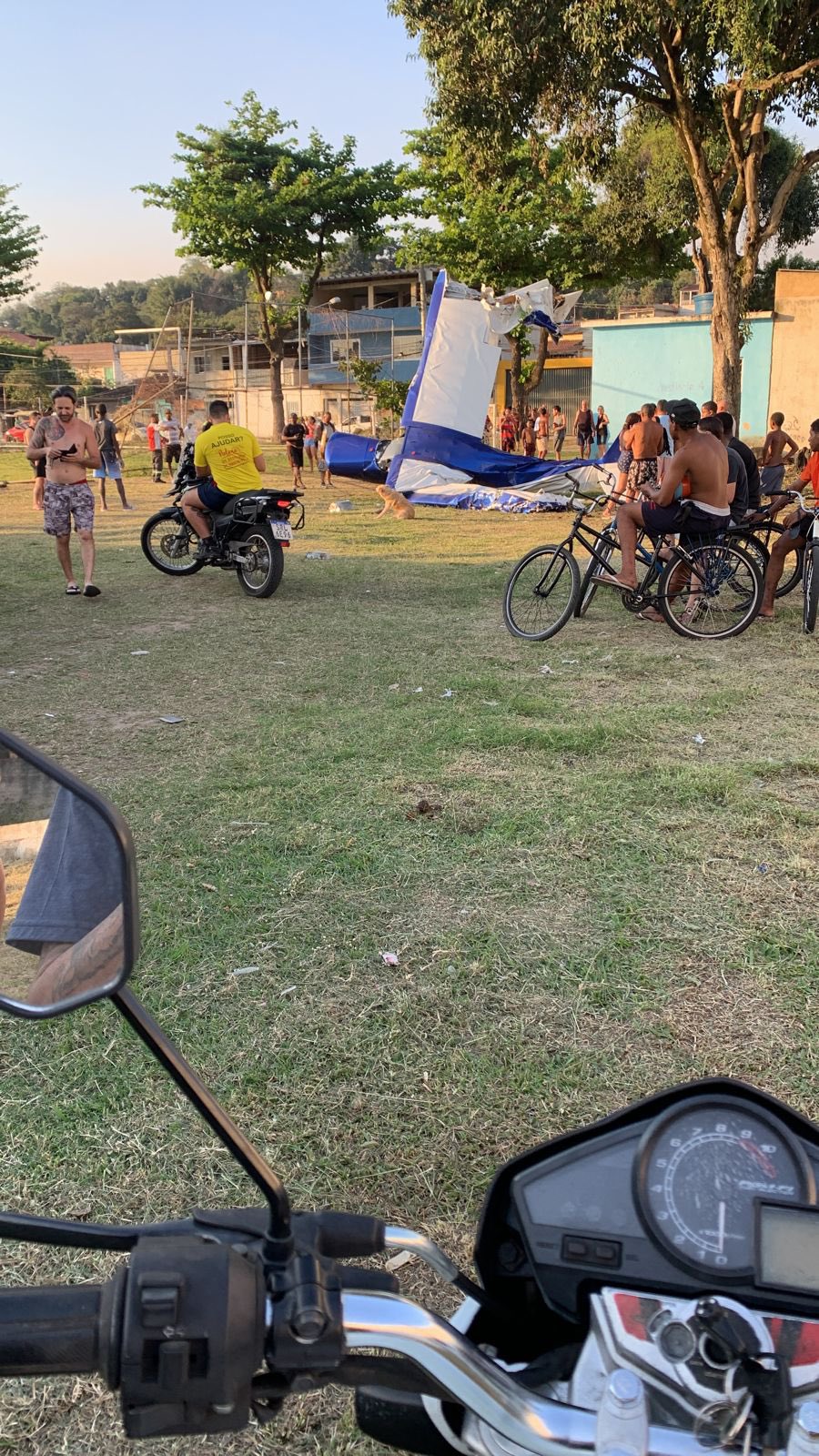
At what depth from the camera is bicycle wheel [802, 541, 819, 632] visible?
24.4 ft

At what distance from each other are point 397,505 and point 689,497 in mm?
9667

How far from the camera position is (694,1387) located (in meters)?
1.04

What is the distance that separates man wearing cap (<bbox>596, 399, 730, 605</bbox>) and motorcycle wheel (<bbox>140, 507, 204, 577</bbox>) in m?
4.59

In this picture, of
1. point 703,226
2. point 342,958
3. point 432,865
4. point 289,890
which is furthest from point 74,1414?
point 703,226

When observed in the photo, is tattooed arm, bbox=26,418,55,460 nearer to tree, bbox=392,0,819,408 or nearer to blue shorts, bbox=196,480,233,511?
blue shorts, bbox=196,480,233,511

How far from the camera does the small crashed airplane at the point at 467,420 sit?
55.5ft

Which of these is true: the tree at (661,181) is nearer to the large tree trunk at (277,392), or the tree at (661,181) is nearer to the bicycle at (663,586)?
the large tree trunk at (277,392)

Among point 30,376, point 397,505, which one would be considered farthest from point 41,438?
point 30,376

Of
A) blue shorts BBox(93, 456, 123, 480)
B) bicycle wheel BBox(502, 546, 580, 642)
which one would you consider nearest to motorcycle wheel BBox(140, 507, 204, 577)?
bicycle wheel BBox(502, 546, 580, 642)

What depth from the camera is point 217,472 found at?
9602 millimetres

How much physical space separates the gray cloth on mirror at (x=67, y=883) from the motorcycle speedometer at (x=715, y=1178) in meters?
0.69

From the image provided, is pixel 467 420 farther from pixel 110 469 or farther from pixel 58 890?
pixel 58 890

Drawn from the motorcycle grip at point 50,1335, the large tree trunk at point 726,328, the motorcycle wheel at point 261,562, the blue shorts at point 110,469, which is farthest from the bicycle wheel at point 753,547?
the blue shorts at point 110,469

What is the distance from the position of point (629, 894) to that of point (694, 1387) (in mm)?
2629
